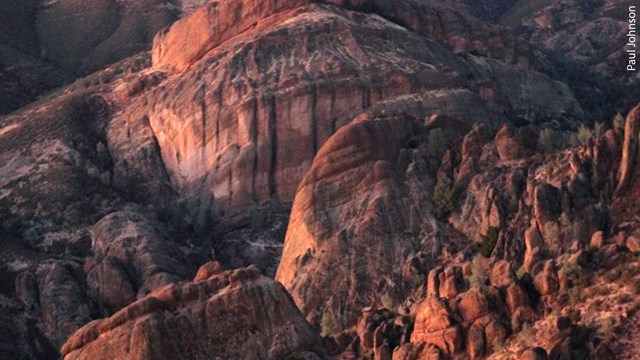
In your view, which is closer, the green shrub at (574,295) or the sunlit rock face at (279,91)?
the green shrub at (574,295)

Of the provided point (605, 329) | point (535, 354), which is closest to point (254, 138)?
point (605, 329)

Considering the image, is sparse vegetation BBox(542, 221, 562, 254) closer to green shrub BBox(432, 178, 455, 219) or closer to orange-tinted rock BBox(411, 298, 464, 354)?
orange-tinted rock BBox(411, 298, 464, 354)

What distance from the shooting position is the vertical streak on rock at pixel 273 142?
559 ft

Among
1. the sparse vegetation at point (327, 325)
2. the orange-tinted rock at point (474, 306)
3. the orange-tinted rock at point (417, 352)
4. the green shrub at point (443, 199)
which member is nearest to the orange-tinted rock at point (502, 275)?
the orange-tinted rock at point (474, 306)

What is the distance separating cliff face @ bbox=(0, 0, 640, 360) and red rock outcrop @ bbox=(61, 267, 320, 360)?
13 cm

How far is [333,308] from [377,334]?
22067 mm

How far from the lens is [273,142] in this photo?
566 feet

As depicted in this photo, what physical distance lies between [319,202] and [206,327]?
4389cm

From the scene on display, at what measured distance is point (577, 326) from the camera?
98.1 meters

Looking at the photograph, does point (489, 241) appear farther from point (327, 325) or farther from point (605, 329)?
point (605, 329)

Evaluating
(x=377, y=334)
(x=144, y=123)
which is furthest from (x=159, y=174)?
(x=377, y=334)

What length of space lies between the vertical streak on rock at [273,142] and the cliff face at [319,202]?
0.16 metres

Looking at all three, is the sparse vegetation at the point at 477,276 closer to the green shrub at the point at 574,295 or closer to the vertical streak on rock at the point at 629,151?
the green shrub at the point at 574,295

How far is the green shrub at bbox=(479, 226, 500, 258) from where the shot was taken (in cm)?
12364
